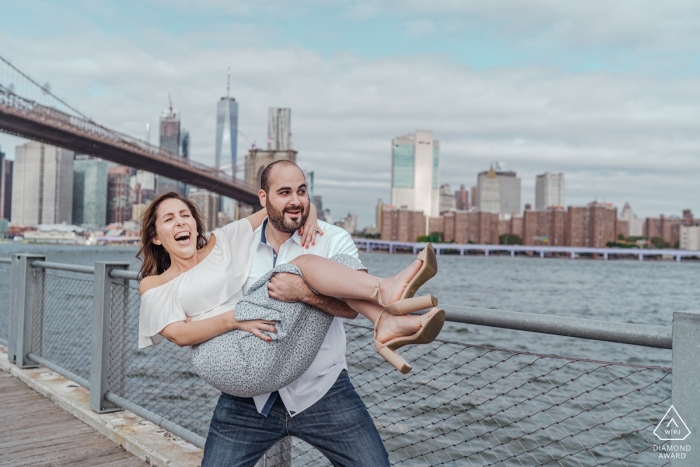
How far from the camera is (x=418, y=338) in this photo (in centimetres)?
124

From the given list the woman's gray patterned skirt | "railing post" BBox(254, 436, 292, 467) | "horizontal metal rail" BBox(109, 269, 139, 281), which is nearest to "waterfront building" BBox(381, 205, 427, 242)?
"horizontal metal rail" BBox(109, 269, 139, 281)

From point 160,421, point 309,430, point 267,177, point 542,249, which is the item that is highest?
point 267,177

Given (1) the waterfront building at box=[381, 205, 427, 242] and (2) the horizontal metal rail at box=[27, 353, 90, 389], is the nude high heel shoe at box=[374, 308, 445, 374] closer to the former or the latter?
(2) the horizontal metal rail at box=[27, 353, 90, 389]

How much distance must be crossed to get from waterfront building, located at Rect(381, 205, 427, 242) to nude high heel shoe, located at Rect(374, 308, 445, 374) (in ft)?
263

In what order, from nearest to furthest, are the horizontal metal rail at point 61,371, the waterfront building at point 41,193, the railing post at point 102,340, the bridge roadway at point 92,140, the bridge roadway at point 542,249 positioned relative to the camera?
the railing post at point 102,340
the horizontal metal rail at point 61,371
the bridge roadway at point 92,140
the waterfront building at point 41,193
the bridge roadway at point 542,249

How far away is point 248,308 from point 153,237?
0.52m

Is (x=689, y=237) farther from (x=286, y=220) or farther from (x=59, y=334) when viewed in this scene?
(x=286, y=220)

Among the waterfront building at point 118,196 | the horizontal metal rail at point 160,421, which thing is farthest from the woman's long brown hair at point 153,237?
the waterfront building at point 118,196

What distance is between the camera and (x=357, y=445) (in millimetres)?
1470

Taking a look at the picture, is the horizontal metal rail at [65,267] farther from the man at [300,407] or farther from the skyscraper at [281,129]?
the skyscraper at [281,129]

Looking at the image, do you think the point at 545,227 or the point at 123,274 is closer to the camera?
the point at 123,274

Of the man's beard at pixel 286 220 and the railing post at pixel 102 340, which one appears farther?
the railing post at pixel 102 340

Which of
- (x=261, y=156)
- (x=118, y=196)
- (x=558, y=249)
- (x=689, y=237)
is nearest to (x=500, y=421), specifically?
(x=261, y=156)

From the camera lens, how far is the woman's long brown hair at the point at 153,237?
5.71 feet
